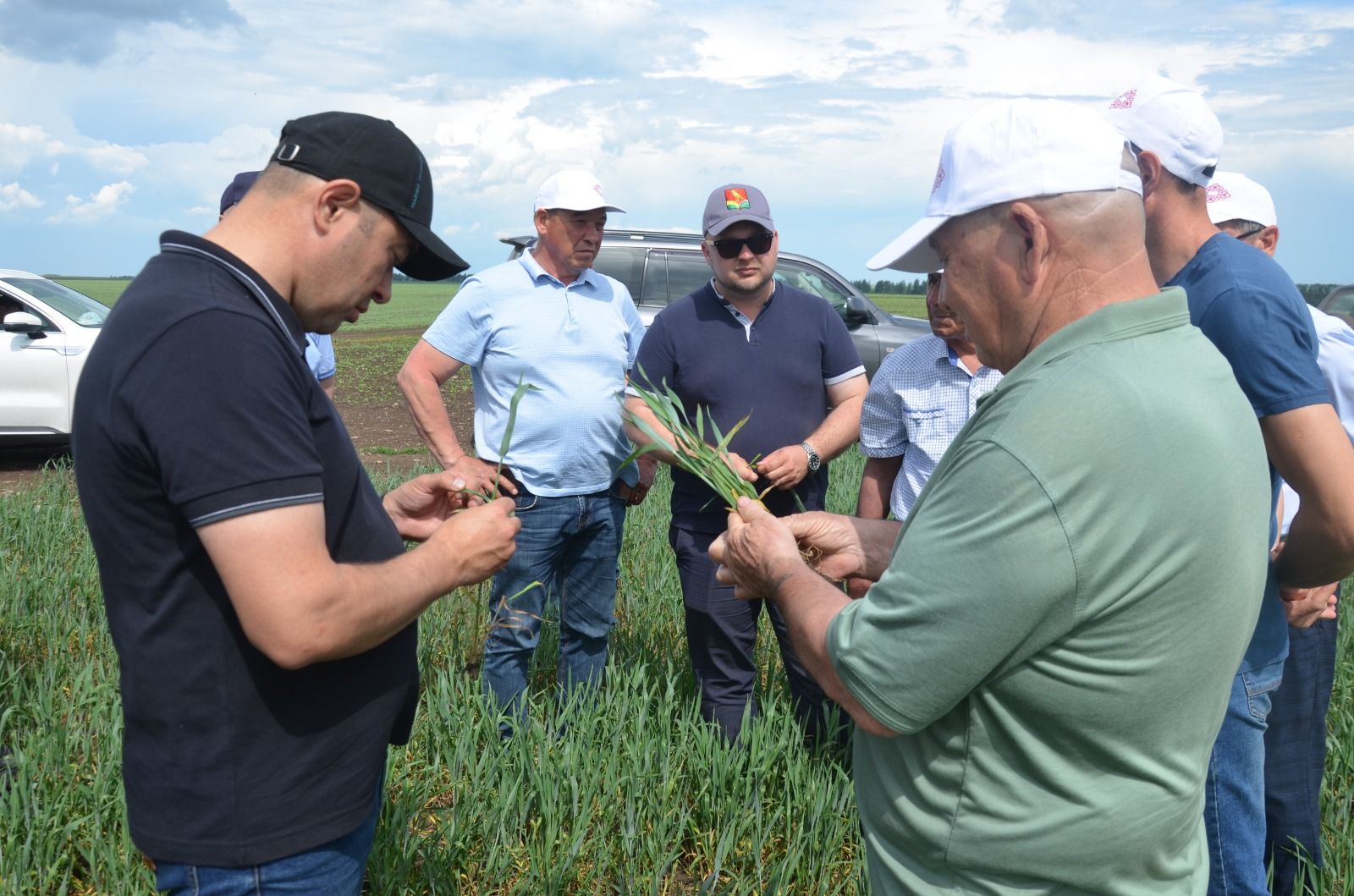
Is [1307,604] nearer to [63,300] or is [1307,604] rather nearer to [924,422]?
[924,422]

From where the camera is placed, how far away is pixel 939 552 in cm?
129

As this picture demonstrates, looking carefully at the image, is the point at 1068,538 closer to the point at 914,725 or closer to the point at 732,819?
the point at 914,725

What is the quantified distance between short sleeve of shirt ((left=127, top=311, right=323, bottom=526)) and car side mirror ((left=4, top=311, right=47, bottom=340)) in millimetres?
9280

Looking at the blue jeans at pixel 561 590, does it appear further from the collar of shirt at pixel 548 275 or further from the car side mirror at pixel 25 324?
the car side mirror at pixel 25 324

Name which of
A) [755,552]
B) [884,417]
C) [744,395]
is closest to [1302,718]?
[884,417]

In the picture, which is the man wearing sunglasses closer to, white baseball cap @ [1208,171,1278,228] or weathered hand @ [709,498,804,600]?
white baseball cap @ [1208,171,1278,228]

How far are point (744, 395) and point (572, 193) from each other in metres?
1.03

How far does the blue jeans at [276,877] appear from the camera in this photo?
153cm

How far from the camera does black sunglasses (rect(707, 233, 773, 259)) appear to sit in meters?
3.88

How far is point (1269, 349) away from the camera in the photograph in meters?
1.97

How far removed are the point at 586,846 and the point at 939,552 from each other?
5.73 ft

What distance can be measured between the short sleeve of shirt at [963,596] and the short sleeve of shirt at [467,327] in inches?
108

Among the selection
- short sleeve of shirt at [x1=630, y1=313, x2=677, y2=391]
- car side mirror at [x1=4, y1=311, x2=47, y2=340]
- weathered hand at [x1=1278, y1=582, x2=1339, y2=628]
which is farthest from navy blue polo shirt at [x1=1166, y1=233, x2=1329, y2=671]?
car side mirror at [x1=4, y1=311, x2=47, y2=340]

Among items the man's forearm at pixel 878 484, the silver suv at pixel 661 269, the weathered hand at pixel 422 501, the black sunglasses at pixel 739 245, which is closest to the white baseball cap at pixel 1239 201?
the man's forearm at pixel 878 484
